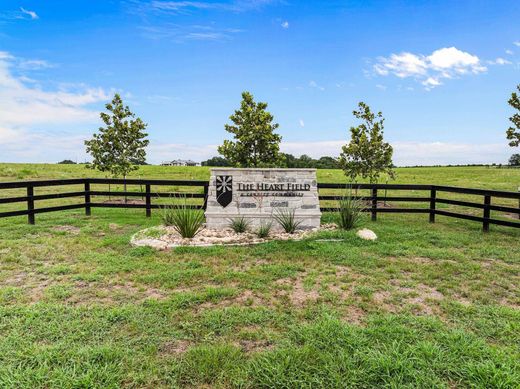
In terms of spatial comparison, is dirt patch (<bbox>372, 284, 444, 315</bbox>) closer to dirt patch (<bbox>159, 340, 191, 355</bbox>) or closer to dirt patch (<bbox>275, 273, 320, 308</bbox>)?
dirt patch (<bbox>275, 273, 320, 308</bbox>)

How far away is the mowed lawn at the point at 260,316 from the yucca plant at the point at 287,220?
178 cm

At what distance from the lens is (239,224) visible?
8.59 meters

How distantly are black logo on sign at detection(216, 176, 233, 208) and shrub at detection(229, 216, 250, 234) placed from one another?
53 centimetres

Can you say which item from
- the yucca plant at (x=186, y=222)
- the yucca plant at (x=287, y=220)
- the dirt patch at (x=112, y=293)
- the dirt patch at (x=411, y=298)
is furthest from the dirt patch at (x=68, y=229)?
the dirt patch at (x=411, y=298)

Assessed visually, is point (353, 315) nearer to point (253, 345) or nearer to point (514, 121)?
point (253, 345)

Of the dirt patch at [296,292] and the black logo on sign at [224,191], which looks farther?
the black logo on sign at [224,191]

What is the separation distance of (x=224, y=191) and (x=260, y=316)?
5.64 m

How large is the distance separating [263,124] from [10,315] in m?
13.5

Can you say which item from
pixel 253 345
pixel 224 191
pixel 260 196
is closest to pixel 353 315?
pixel 253 345

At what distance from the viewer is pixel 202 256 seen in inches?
249

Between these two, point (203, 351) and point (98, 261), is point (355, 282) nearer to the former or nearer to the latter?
point (203, 351)

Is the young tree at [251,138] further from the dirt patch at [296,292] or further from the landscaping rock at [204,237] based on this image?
the dirt patch at [296,292]

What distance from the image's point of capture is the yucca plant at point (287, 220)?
8.66 m

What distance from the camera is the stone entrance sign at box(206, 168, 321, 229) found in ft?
29.3
